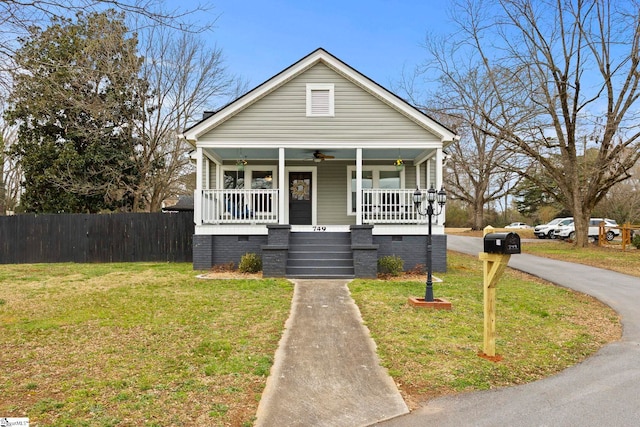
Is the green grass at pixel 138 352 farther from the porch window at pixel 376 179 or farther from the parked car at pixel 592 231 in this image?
the parked car at pixel 592 231

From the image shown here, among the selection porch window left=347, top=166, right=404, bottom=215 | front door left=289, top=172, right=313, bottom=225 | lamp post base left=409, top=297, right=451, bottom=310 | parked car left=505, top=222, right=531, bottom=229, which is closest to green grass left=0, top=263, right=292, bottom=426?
lamp post base left=409, top=297, right=451, bottom=310

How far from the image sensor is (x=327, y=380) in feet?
12.3

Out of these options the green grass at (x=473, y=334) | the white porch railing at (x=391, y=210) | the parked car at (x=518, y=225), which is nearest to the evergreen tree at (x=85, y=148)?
the white porch railing at (x=391, y=210)

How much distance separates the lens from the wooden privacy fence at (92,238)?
14.0 metres

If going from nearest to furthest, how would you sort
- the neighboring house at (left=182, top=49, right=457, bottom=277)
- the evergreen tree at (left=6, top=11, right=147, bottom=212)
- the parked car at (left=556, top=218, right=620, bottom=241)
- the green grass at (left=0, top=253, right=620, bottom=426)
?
the green grass at (left=0, top=253, right=620, bottom=426)
the neighboring house at (left=182, top=49, right=457, bottom=277)
the evergreen tree at (left=6, top=11, right=147, bottom=212)
the parked car at (left=556, top=218, right=620, bottom=241)

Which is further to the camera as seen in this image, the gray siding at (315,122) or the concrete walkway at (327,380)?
the gray siding at (315,122)

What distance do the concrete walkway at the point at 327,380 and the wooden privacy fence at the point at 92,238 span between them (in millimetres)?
9469

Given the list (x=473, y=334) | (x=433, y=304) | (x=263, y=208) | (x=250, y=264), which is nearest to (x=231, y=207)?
(x=263, y=208)

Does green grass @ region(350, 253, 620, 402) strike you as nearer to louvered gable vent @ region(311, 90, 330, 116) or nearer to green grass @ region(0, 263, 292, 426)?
green grass @ region(0, 263, 292, 426)

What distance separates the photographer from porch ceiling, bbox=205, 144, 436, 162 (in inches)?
472

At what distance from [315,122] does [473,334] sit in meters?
7.77

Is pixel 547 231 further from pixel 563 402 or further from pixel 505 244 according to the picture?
pixel 563 402

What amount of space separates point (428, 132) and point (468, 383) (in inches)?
342

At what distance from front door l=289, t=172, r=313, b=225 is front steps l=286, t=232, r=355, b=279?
225 centimetres
